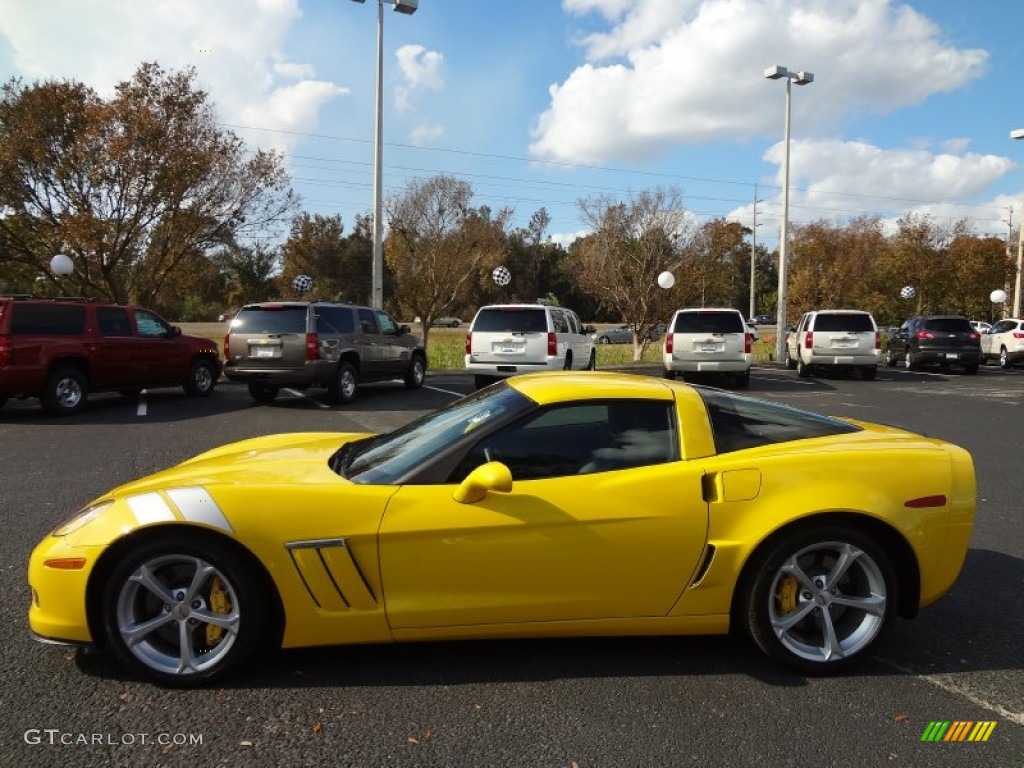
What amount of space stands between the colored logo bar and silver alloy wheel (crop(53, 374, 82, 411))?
38.2 ft

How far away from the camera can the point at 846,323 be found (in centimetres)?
1839

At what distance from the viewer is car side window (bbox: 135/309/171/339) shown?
12570 millimetres

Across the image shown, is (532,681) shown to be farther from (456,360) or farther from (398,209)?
(398,209)

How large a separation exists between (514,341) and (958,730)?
11611 mm

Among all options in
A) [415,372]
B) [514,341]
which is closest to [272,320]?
[415,372]

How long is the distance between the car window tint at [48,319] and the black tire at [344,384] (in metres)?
3.88

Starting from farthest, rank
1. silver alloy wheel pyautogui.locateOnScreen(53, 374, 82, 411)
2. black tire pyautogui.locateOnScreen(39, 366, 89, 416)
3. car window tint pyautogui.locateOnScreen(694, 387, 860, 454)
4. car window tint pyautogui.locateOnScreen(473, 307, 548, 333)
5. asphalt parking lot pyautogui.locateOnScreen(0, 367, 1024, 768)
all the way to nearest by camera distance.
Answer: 1. car window tint pyautogui.locateOnScreen(473, 307, 548, 333)
2. silver alloy wheel pyautogui.locateOnScreen(53, 374, 82, 411)
3. black tire pyautogui.locateOnScreen(39, 366, 89, 416)
4. car window tint pyautogui.locateOnScreen(694, 387, 860, 454)
5. asphalt parking lot pyautogui.locateOnScreen(0, 367, 1024, 768)

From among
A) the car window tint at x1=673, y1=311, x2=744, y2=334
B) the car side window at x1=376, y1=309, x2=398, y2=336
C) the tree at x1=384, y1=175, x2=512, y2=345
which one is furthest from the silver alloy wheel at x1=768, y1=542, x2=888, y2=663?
the tree at x1=384, y1=175, x2=512, y2=345

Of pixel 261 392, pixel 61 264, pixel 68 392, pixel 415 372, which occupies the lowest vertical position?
pixel 261 392

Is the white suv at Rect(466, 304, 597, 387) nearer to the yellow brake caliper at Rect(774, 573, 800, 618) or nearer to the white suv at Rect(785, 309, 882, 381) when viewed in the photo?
the white suv at Rect(785, 309, 882, 381)

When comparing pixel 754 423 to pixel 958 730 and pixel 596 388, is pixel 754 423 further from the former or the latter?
pixel 958 730

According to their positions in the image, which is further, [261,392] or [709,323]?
[709,323]

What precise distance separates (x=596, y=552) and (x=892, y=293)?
42999mm

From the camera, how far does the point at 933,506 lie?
10.7ft
